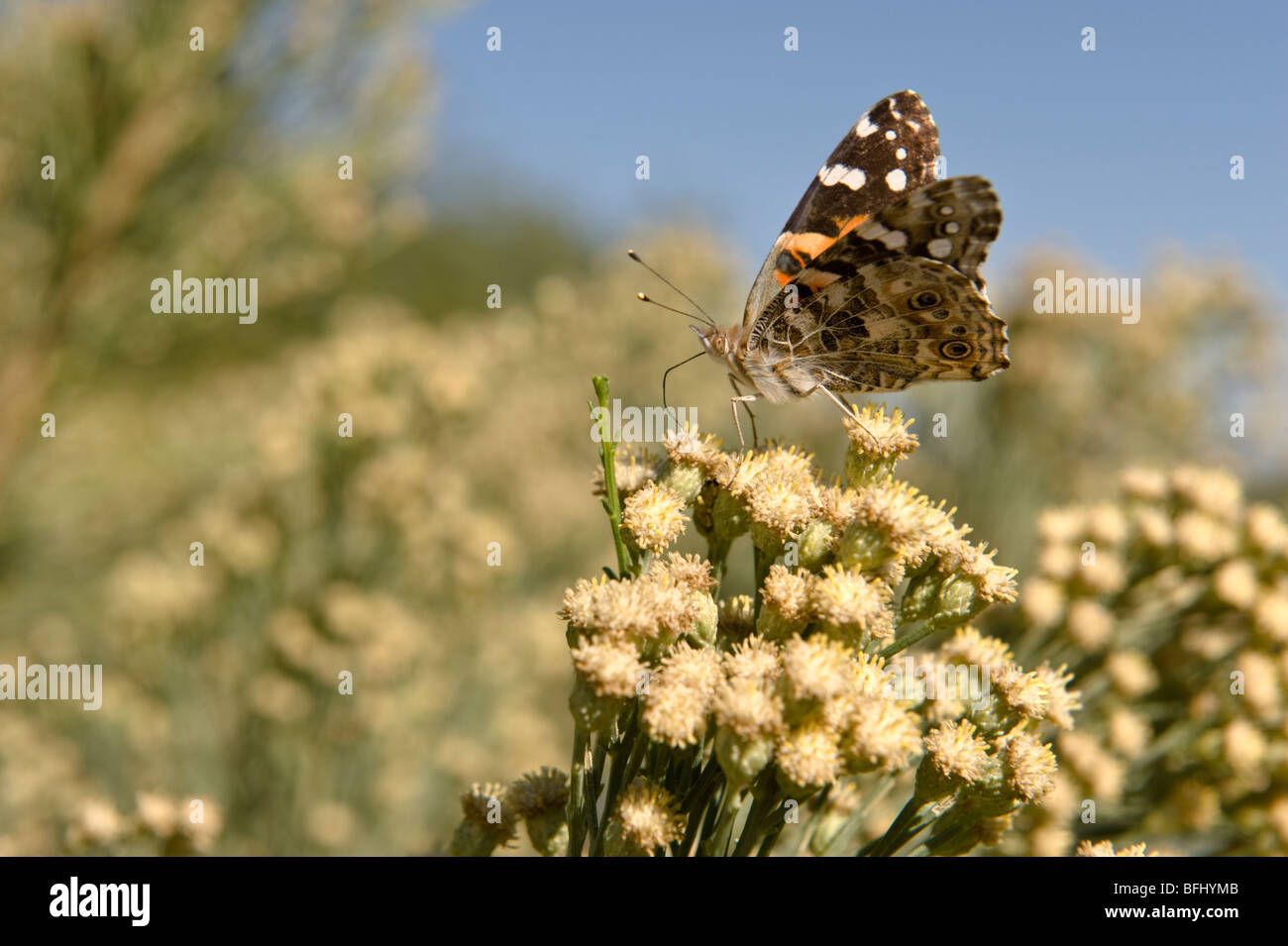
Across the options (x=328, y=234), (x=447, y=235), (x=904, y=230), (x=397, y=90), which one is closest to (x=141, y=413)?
(x=328, y=234)

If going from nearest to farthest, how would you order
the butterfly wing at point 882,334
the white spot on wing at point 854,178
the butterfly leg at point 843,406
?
the butterfly leg at point 843,406 < the butterfly wing at point 882,334 < the white spot on wing at point 854,178

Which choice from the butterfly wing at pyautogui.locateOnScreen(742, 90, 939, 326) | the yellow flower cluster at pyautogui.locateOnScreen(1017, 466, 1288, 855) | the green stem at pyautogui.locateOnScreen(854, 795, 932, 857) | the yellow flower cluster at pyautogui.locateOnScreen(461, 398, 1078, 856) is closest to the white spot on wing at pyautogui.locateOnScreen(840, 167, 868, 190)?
the butterfly wing at pyautogui.locateOnScreen(742, 90, 939, 326)

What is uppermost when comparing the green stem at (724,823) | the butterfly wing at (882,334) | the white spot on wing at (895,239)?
the white spot on wing at (895,239)

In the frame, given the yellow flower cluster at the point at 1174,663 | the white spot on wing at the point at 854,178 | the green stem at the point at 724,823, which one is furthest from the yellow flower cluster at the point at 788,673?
the white spot on wing at the point at 854,178

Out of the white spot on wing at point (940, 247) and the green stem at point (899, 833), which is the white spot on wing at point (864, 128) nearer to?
the white spot on wing at point (940, 247)

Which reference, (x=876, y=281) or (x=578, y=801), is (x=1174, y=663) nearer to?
(x=876, y=281)

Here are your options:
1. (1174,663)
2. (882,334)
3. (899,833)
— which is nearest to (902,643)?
(899,833)

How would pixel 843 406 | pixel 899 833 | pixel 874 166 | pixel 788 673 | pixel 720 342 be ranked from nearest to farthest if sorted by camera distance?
pixel 788 673, pixel 899 833, pixel 843 406, pixel 874 166, pixel 720 342

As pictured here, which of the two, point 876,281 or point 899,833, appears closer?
point 899,833
